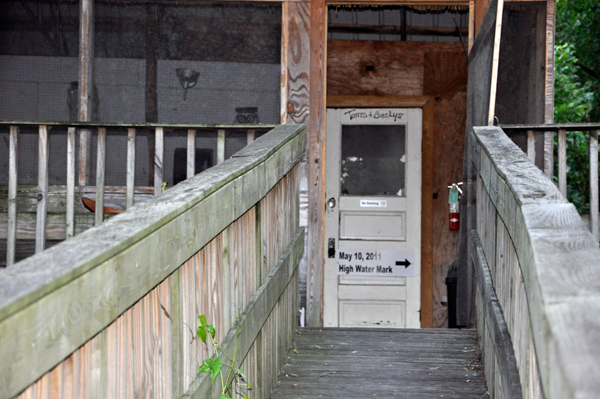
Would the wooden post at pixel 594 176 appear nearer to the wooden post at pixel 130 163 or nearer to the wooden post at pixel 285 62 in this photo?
the wooden post at pixel 285 62

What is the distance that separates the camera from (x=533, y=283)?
1437 mm

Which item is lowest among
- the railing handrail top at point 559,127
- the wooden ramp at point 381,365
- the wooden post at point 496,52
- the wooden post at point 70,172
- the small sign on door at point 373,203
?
the wooden ramp at point 381,365

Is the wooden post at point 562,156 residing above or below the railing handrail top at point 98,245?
above

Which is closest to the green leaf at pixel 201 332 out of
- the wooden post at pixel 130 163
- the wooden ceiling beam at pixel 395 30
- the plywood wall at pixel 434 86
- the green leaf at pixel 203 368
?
the green leaf at pixel 203 368

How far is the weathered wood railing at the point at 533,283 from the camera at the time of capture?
1033 mm

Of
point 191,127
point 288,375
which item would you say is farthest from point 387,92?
point 288,375

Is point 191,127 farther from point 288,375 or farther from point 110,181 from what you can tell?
point 288,375

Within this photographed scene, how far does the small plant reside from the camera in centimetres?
201

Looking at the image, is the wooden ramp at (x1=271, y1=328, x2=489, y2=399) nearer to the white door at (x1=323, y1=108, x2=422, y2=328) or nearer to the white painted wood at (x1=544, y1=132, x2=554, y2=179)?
the white painted wood at (x1=544, y1=132, x2=554, y2=179)

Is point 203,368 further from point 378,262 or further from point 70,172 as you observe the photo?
point 378,262

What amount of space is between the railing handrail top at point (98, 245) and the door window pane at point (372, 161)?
4.24m

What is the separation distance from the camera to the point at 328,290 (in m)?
6.76

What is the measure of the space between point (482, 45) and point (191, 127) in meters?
1.97

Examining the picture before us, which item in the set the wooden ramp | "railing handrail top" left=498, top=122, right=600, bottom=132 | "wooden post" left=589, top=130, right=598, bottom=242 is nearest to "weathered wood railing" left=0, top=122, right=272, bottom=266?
the wooden ramp
